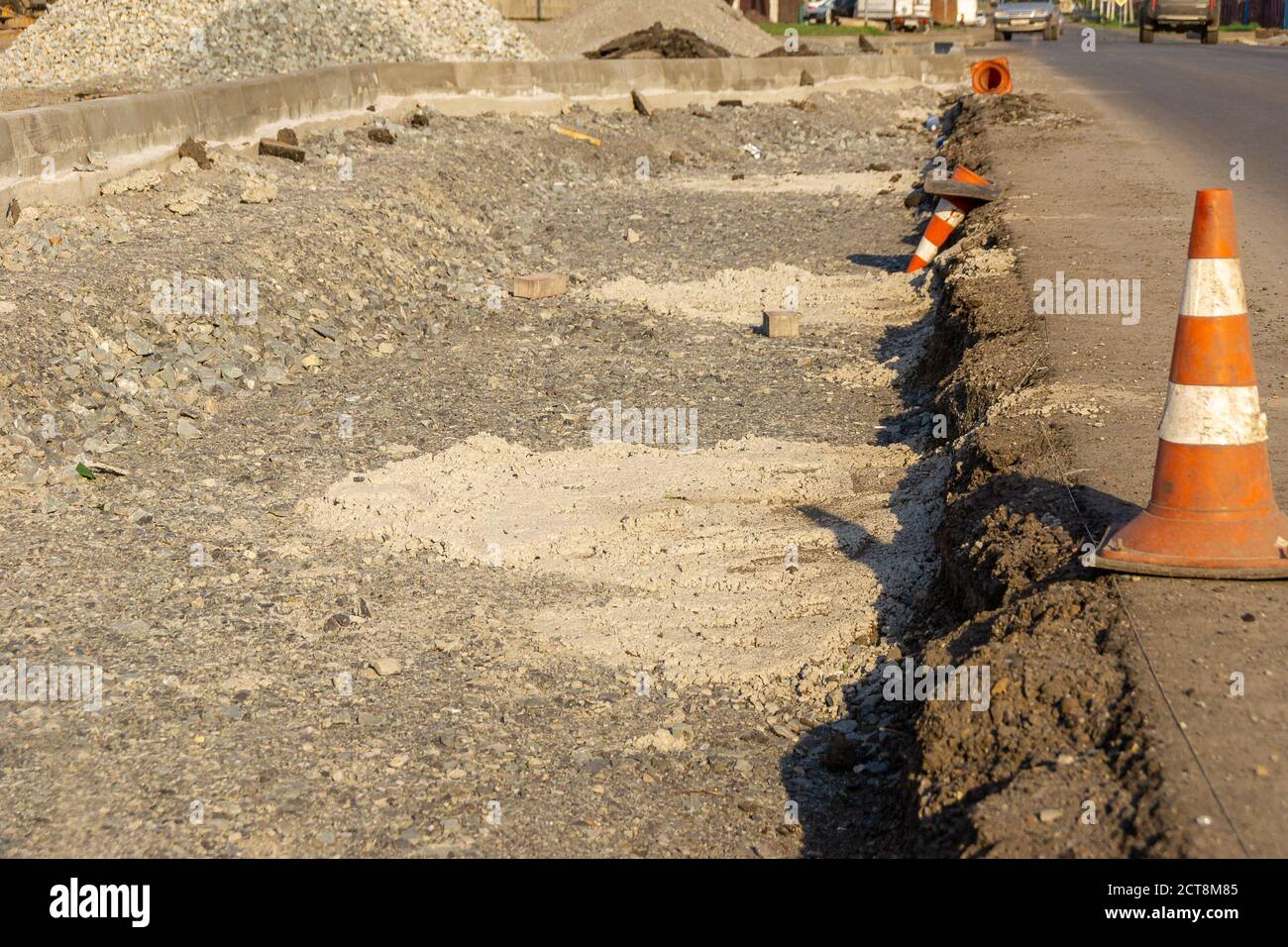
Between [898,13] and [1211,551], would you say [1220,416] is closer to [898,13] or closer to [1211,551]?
[1211,551]

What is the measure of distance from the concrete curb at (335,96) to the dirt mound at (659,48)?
2.67 meters

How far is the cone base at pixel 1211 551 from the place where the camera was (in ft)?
13.0

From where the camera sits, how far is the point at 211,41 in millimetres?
18844

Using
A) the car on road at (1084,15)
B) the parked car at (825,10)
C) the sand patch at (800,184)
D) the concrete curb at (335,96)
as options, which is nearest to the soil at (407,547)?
the concrete curb at (335,96)

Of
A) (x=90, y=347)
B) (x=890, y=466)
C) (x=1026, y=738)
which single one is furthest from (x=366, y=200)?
(x=1026, y=738)

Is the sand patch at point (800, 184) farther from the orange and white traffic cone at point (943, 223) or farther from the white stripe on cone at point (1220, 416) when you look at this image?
A: the white stripe on cone at point (1220, 416)

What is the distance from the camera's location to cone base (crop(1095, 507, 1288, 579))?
395 cm

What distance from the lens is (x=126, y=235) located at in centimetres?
939

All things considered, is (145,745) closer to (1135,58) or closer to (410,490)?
(410,490)

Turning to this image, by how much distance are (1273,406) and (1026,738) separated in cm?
272

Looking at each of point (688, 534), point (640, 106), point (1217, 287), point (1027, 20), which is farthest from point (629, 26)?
point (1217, 287)

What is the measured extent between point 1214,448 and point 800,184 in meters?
12.1

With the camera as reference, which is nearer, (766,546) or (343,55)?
(766,546)

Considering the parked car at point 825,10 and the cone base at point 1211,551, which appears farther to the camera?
the parked car at point 825,10
